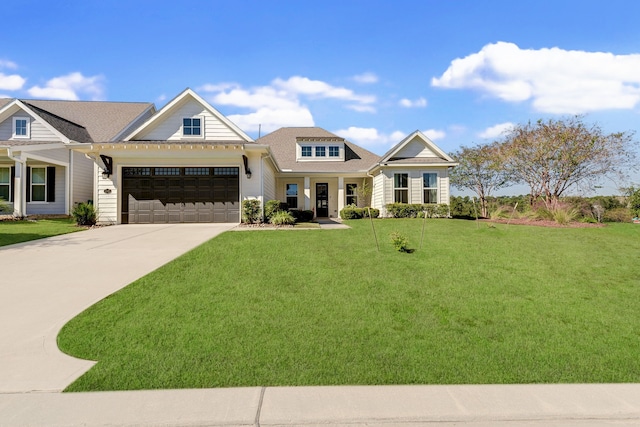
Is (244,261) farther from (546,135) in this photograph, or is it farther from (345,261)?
(546,135)

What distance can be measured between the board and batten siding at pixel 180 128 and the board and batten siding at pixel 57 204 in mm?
6327

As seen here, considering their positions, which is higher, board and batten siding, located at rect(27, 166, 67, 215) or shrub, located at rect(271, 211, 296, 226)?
board and batten siding, located at rect(27, 166, 67, 215)

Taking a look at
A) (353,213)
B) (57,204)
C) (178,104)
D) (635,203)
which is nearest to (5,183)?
(57,204)

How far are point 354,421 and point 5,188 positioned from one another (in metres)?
22.4

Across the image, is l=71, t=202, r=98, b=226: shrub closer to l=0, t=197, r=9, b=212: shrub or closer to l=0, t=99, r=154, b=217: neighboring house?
l=0, t=99, r=154, b=217: neighboring house

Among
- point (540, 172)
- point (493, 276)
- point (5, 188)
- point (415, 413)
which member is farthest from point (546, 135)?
point (5, 188)

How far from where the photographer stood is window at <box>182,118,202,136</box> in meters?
15.3

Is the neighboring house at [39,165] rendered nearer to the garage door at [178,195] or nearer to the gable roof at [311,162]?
the garage door at [178,195]

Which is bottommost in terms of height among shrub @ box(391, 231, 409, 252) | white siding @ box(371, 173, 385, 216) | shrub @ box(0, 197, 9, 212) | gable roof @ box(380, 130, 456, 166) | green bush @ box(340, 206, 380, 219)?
shrub @ box(391, 231, 409, 252)

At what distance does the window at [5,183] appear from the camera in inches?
656

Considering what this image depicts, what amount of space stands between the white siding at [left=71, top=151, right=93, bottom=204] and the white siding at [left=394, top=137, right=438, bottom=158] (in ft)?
61.1

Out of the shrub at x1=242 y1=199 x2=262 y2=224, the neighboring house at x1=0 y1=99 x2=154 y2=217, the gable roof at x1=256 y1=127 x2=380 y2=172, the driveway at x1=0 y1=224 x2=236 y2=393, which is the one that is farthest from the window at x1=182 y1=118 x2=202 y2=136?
the driveway at x1=0 y1=224 x2=236 y2=393

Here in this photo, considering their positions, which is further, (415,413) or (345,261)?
(345,261)

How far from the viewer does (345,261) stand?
693 cm
